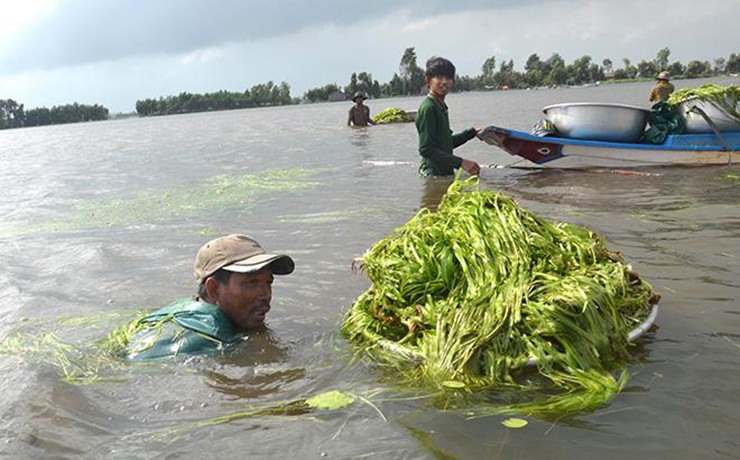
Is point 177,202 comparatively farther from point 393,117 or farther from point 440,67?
point 393,117

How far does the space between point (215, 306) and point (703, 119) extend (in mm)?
8906

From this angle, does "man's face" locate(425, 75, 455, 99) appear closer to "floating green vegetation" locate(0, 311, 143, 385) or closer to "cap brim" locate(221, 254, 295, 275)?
"cap brim" locate(221, 254, 295, 275)

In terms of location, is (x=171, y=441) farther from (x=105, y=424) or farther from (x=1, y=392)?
(x=1, y=392)

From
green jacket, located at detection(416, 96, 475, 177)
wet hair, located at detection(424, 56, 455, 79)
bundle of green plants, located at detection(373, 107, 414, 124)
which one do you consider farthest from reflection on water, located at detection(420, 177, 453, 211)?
bundle of green plants, located at detection(373, 107, 414, 124)

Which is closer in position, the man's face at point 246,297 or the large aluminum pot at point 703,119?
the man's face at point 246,297

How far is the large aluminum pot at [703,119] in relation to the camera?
1001 cm

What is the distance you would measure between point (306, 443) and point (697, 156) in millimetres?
9365

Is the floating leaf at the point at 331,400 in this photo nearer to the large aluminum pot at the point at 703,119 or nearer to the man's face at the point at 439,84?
the man's face at the point at 439,84

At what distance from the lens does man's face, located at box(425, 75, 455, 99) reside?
6.95 metres

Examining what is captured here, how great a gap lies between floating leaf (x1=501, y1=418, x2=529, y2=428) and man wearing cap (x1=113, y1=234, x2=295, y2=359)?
169 cm

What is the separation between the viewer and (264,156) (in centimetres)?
1831

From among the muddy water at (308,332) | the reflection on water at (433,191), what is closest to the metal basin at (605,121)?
the muddy water at (308,332)

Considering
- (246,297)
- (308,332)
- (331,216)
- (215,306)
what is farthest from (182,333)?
(331,216)

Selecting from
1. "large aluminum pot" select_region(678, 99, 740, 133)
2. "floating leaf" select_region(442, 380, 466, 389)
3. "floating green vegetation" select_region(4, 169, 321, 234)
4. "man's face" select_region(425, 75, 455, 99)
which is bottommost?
"floating leaf" select_region(442, 380, 466, 389)
